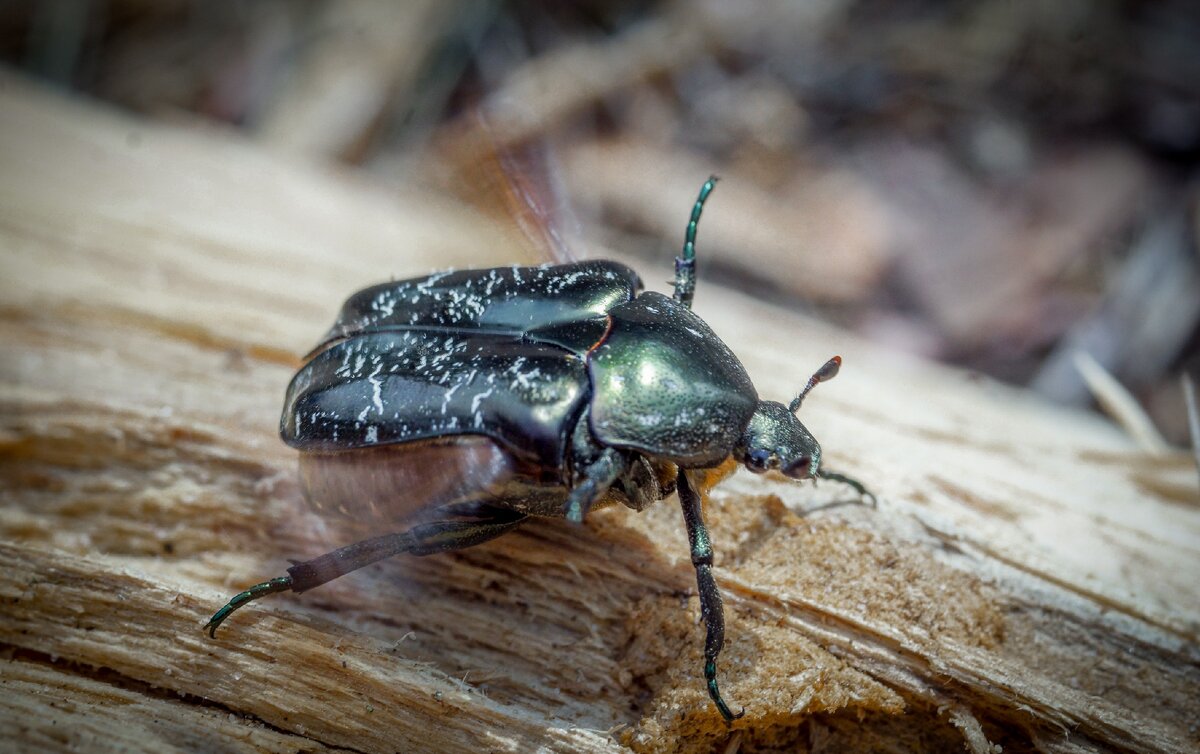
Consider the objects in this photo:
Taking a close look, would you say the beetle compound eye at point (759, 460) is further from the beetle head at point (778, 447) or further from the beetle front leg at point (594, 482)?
the beetle front leg at point (594, 482)

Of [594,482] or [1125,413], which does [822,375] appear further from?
[1125,413]

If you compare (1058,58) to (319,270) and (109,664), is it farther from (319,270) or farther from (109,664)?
(109,664)

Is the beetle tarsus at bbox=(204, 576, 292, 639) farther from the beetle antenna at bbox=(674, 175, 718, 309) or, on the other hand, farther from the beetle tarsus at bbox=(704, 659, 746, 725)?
the beetle antenna at bbox=(674, 175, 718, 309)

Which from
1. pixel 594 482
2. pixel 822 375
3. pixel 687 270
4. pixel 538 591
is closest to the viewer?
pixel 594 482

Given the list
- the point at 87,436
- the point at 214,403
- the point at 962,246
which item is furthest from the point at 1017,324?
the point at 87,436

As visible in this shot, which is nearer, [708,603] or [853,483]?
[708,603]

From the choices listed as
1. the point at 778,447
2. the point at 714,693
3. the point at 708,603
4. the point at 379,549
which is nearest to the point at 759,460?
the point at 778,447

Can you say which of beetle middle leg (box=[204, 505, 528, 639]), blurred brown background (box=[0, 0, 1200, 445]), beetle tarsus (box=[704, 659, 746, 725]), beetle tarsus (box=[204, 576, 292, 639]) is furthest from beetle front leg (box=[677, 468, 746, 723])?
blurred brown background (box=[0, 0, 1200, 445])
